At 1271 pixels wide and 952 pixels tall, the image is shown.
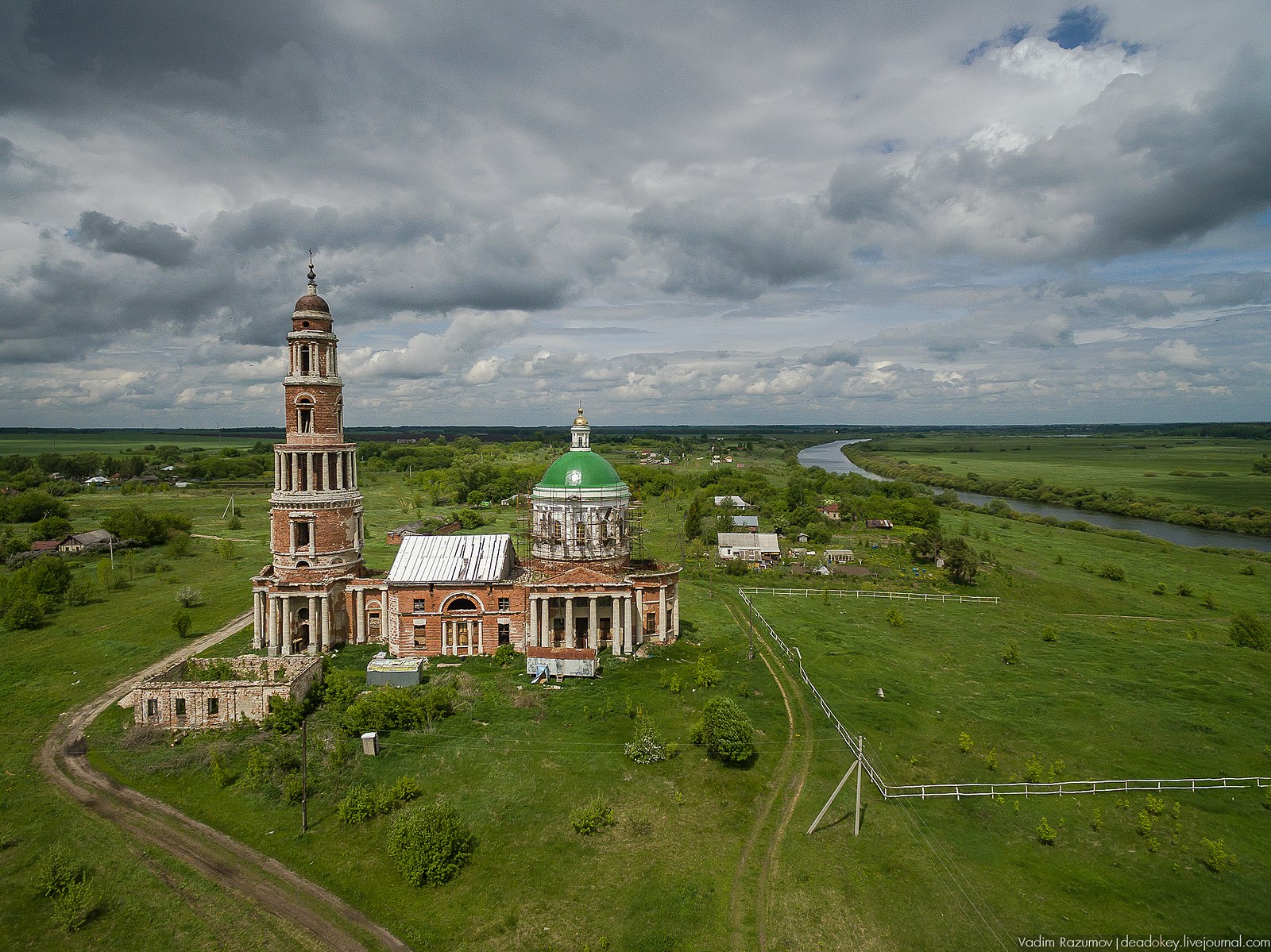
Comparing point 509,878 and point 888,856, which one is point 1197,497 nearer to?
point 888,856

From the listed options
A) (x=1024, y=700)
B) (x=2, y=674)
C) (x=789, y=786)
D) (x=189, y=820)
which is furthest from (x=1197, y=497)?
(x=2, y=674)

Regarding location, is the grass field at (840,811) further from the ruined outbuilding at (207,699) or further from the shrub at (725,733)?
the ruined outbuilding at (207,699)

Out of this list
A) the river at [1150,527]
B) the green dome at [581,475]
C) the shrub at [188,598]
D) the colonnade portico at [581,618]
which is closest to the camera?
the colonnade portico at [581,618]

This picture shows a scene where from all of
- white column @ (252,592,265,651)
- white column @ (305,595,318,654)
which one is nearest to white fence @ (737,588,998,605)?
white column @ (305,595,318,654)

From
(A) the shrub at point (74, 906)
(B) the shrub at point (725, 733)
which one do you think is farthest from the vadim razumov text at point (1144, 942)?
(A) the shrub at point (74, 906)

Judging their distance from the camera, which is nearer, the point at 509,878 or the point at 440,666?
the point at 509,878
